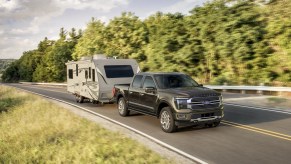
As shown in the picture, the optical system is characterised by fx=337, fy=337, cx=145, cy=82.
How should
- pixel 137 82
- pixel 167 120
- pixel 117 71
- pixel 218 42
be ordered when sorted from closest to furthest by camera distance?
pixel 167 120 → pixel 137 82 → pixel 117 71 → pixel 218 42

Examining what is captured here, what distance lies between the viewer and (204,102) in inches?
409

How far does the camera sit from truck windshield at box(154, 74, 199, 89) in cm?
1155

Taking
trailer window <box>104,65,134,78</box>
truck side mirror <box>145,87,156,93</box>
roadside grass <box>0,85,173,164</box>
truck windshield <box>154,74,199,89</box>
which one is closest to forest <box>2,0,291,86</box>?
trailer window <box>104,65,134,78</box>

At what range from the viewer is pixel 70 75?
21766 millimetres

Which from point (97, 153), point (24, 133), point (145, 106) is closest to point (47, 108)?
point (24, 133)

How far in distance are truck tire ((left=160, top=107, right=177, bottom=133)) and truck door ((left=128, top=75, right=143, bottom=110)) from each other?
1912 mm

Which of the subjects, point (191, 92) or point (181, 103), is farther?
point (191, 92)

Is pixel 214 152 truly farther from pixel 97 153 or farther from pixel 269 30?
pixel 269 30

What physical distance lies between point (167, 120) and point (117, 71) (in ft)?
23.0

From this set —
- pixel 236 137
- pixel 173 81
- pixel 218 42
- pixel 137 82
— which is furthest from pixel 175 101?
pixel 218 42

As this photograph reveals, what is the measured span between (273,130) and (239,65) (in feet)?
55.1

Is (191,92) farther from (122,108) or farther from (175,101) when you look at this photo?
(122,108)

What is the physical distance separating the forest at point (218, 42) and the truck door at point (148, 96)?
13.0 meters

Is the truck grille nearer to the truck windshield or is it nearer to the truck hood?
the truck hood
